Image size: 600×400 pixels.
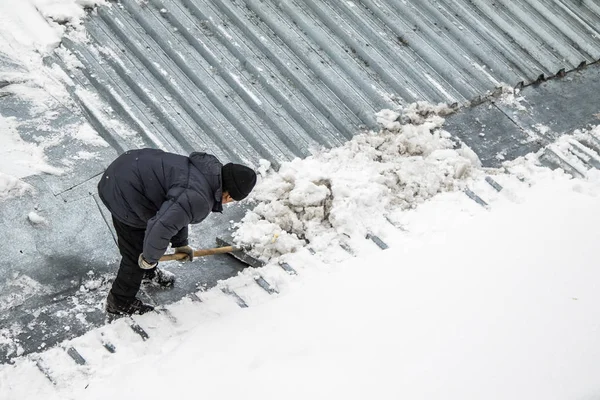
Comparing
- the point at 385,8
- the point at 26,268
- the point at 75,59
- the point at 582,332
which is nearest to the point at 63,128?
the point at 75,59

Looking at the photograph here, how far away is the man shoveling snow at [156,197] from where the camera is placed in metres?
3.82

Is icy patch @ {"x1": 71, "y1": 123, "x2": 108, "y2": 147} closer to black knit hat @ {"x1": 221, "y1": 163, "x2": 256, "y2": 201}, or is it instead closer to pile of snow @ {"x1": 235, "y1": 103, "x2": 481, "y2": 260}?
pile of snow @ {"x1": 235, "y1": 103, "x2": 481, "y2": 260}

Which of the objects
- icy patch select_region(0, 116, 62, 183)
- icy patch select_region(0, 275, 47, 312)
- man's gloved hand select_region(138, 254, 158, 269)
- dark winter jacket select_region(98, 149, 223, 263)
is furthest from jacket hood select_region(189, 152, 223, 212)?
icy patch select_region(0, 116, 62, 183)

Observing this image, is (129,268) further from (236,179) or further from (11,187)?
(11,187)

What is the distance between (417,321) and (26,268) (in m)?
2.24

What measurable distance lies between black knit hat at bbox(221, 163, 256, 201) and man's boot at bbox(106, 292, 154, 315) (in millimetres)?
902

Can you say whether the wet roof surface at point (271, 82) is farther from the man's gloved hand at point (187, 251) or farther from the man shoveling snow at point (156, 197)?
the man shoveling snow at point (156, 197)

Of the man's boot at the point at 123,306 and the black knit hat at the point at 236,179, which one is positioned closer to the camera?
the black knit hat at the point at 236,179

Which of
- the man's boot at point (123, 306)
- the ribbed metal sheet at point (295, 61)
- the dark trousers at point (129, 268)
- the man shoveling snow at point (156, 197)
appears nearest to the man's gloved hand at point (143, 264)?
the man shoveling snow at point (156, 197)

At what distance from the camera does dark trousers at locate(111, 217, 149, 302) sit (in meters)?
4.16

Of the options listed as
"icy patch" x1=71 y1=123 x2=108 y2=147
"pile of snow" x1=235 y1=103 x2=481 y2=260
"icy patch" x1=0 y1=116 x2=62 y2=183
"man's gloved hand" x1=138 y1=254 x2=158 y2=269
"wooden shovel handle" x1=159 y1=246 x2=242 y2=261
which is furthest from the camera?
"icy patch" x1=71 y1=123 x2=108 y2=147

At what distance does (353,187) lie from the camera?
15.8 ft

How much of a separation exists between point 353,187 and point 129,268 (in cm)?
148

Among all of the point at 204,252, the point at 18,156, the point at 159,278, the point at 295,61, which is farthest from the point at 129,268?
the point at 295,61
